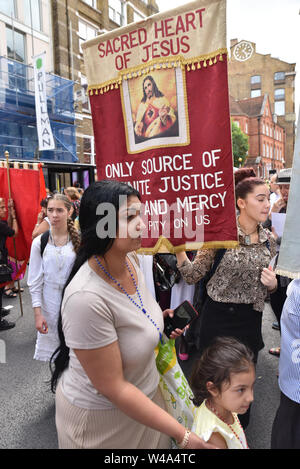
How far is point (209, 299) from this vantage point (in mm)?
2373

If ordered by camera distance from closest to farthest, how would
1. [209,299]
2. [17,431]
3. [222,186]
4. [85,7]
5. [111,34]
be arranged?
1. [222,186]
2. [111,34]
3. [209,299]
4. [17,431]
5. [85,7]

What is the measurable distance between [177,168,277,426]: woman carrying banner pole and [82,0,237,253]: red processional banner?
0.22m

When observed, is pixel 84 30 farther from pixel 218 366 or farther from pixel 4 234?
pixel 218 366

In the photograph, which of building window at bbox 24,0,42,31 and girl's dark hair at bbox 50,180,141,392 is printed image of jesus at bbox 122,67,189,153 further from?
building window at bbox 24,0,42,31

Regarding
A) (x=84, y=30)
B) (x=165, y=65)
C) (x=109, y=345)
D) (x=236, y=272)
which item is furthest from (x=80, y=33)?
(x=109, y=345)

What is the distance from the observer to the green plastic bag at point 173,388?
58.6 inches

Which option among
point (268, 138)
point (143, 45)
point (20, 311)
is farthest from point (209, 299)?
point (268, 138)

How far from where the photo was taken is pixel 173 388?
59.5 inches

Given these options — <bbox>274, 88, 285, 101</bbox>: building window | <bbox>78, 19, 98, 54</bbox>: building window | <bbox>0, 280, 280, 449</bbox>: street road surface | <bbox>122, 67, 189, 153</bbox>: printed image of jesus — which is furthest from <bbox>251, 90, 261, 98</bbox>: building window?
<bbox>122, 67, 189, 153</bbox>: printed image of jesus

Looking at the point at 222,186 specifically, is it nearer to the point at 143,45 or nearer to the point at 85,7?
the point at 143,45

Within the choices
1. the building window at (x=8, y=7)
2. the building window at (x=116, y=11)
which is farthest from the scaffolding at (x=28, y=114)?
the building window at (x=116, y=11)

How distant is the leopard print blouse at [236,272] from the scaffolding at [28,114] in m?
13.0

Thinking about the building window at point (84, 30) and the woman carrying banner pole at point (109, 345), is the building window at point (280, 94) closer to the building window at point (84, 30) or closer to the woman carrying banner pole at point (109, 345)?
the building window at point (84, 30)
